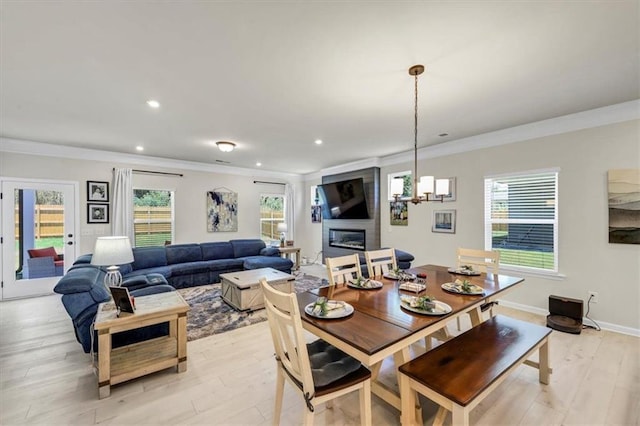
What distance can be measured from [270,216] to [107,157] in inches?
152

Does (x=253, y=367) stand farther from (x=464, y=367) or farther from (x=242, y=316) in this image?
(x=464, y=367)

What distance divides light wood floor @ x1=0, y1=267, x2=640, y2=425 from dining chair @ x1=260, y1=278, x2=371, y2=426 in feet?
1.42

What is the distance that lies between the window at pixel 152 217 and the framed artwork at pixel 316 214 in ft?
11.9

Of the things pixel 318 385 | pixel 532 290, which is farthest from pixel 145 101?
pixel 532 290

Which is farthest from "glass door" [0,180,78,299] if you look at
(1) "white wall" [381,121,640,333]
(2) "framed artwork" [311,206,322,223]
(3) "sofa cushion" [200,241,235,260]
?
(1) "white wall" [381,121,640,333]

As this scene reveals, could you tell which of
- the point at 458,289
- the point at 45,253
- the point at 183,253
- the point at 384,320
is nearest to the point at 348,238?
the point at 183,253

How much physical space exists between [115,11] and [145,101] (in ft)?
4.88

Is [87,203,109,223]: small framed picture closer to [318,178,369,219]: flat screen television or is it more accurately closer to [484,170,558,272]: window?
[318,178,369,219]: flat screen television

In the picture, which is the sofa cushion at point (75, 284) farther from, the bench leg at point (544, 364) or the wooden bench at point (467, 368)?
the bench leg at point (544, 364)

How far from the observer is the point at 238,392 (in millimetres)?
2154

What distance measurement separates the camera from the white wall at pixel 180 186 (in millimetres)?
4730

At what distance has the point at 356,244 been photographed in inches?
255

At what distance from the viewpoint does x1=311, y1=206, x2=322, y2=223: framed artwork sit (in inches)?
306

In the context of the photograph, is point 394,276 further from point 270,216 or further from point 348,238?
point 270,216
